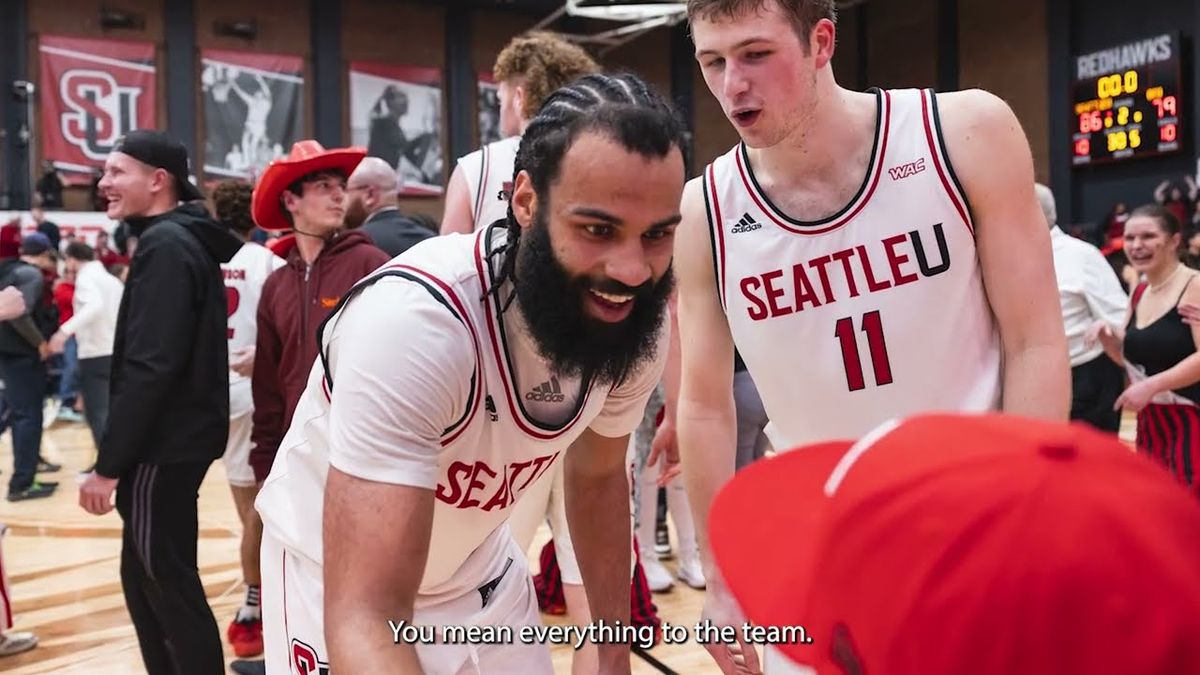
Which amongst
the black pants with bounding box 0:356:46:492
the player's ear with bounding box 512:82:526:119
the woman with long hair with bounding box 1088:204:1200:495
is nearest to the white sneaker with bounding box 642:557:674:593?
the woman with long hair with bounding box 1088:204:1200:495

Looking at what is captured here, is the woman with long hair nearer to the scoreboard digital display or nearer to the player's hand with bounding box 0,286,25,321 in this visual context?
the player's hand with bounding box 0,286,25,321

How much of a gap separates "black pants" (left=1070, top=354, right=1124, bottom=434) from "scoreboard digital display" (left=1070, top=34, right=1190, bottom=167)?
29.4ft

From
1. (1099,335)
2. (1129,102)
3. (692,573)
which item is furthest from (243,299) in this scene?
(1129,102)

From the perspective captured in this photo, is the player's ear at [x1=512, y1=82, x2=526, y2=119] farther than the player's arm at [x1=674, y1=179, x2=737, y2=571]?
Yes

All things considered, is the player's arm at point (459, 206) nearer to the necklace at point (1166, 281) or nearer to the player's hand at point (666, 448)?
the player's hand at point (666, 448)

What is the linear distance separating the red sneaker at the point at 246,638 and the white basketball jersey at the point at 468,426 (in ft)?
8.31

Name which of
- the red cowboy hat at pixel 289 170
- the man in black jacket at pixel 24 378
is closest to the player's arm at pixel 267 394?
the red cowboy hat at pixel 289 170

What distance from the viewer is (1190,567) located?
0.79m

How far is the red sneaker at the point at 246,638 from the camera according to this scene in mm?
4320

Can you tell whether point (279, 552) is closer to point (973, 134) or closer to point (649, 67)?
point (973, 134)

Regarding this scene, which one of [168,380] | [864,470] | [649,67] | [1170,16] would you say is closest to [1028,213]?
[864,470]

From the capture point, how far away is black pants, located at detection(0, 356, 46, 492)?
7.66 metres

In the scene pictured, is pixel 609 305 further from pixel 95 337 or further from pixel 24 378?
pixel 24 378

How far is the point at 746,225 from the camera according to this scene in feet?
7.06
